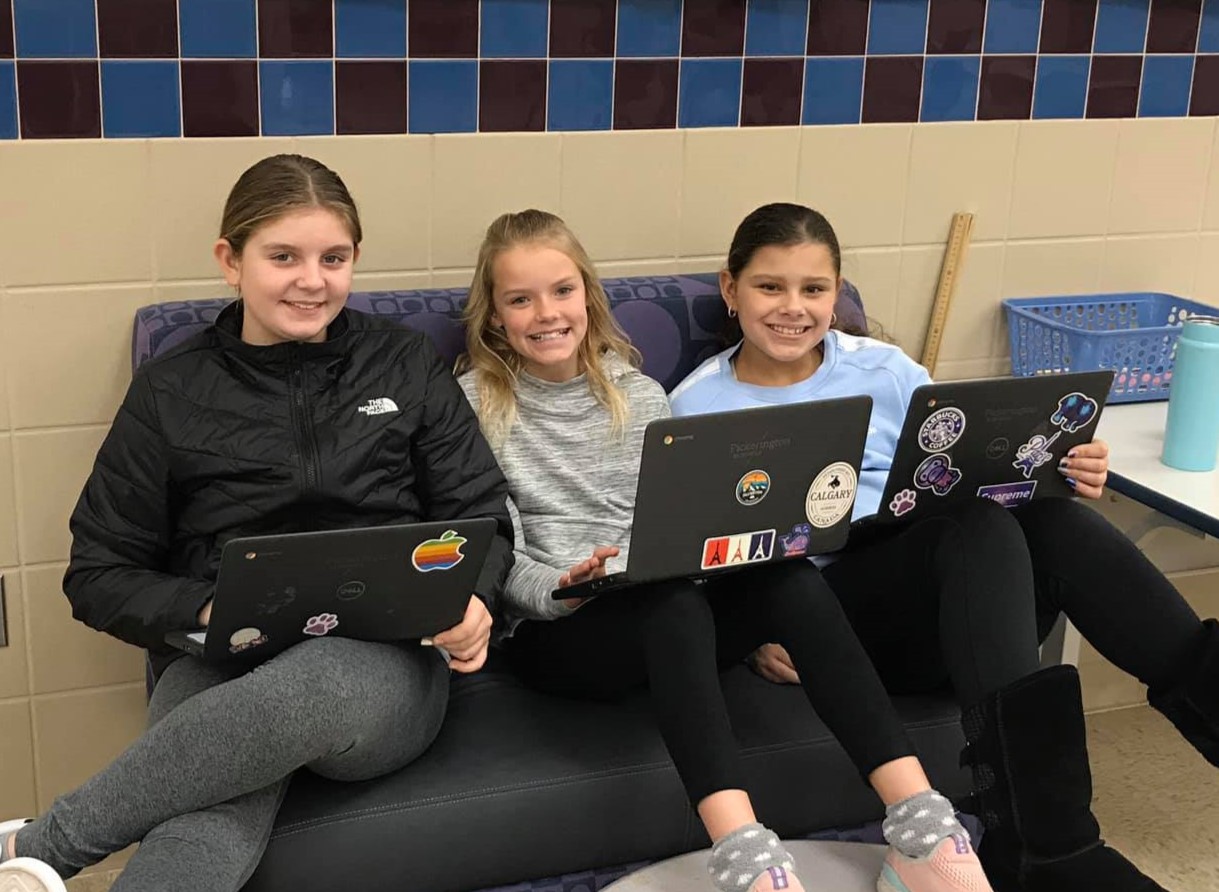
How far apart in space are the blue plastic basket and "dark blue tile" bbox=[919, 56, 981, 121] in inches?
14.4

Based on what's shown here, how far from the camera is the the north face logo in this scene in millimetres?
1876

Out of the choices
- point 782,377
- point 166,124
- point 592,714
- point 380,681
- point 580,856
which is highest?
point 166,124

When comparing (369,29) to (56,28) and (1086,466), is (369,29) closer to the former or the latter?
(56,28)

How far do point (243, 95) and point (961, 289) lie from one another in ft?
4.31

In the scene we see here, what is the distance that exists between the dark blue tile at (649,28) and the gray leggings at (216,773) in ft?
3.71

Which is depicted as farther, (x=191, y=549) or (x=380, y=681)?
(x=191, y=549)

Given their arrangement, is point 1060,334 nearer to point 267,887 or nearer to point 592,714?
point 592,714

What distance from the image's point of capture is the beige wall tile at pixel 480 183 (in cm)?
226

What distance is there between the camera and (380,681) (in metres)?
1.67

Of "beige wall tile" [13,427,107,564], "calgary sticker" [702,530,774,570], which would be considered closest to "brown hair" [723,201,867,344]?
"calgary sticker" [702,530,774,570]

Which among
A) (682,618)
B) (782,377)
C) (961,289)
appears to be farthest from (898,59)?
(682,618)

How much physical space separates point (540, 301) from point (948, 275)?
0.95m

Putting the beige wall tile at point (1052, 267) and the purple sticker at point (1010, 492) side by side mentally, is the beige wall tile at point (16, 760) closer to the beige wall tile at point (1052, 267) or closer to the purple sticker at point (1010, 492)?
the purple sticker at point (1010, 492)

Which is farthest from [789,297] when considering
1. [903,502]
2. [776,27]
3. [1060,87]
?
[1060,87]
